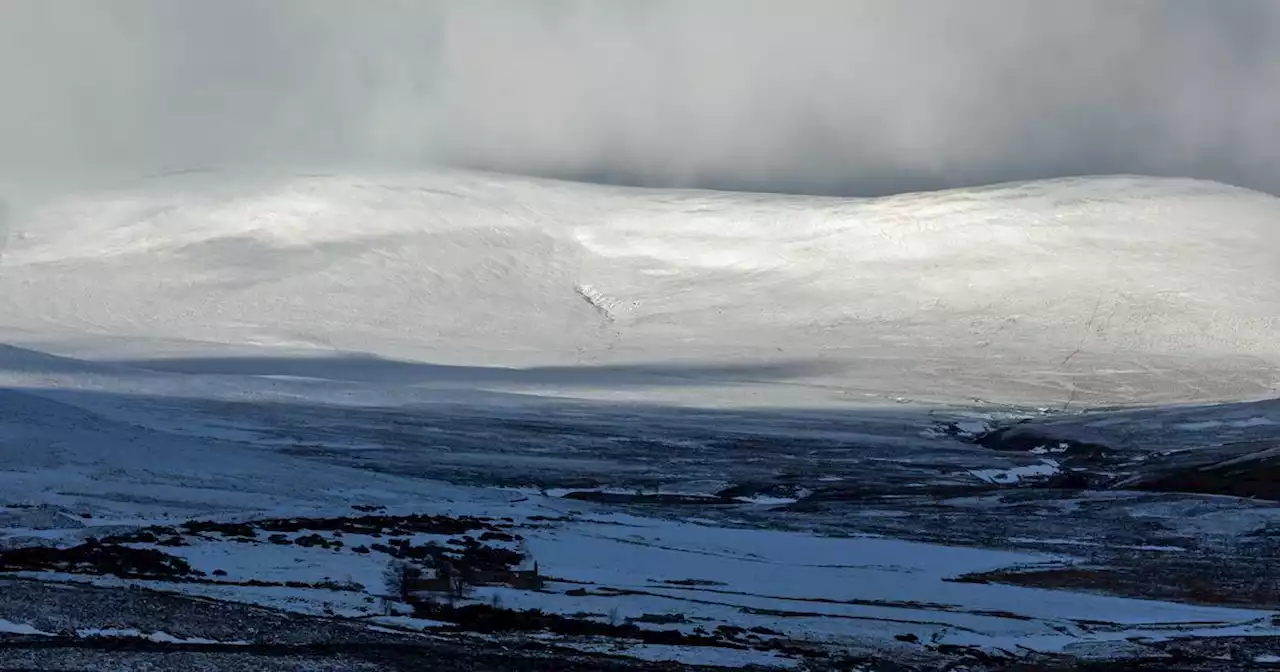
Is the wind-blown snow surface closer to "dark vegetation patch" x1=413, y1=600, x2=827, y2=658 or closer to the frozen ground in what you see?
the frozen ground

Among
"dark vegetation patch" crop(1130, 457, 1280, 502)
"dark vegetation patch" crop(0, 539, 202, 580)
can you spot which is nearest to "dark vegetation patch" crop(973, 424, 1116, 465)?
"dark vegetation patch" crop(1130, 457, 1280, 502)

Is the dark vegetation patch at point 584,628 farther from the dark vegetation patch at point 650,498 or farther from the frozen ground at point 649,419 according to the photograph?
the dark vegetation patch at point 650,498

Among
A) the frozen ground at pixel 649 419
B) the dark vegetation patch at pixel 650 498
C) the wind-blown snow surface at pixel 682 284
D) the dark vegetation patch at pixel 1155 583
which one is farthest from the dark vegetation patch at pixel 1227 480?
the wind-blown snow surface at pixel 682 284

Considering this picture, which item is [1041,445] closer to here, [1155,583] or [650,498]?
[650,498]

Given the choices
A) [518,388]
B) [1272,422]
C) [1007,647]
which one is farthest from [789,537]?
[518,388]

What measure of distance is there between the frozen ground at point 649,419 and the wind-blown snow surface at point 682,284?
0.23m

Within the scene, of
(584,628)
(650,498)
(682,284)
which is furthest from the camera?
(682,284)

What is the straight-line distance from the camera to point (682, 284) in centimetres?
8200

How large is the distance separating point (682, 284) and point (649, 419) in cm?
2962

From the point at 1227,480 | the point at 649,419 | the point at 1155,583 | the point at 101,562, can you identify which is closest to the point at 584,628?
the point at 101,562

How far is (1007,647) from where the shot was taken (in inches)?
854

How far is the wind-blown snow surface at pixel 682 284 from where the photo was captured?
2687 inches

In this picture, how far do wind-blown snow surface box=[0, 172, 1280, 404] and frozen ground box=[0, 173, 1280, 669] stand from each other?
0.23m

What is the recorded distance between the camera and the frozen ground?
2258 cm
